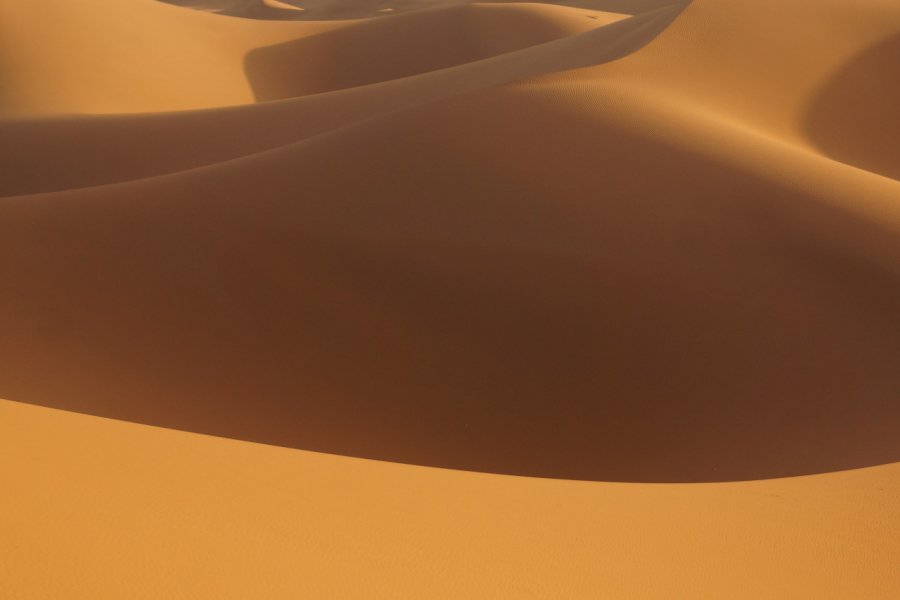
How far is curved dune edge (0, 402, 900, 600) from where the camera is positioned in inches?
83.9

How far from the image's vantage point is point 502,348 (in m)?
5.99

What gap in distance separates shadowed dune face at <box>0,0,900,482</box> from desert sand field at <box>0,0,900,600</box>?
0.02 metres

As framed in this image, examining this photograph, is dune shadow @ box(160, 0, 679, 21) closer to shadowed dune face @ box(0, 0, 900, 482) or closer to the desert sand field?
the desert sand field

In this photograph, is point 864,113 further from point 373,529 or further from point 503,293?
point 373,529

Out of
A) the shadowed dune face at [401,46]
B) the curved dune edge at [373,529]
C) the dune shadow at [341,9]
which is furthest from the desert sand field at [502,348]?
the dune shadow at [341,9]

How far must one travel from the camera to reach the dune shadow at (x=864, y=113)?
9.83 metres

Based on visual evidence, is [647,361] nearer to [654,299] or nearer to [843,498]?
A: [654,299]

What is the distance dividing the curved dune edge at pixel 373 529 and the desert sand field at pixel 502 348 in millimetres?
12

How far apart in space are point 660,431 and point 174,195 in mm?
4574

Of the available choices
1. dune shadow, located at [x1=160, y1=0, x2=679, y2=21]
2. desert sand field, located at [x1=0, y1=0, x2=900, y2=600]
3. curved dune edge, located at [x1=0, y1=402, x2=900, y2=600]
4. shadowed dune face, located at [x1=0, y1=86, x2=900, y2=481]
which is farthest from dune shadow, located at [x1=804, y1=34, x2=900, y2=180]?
dune shadow, located at [x1=160, y1=0, x2=679, y2=21]

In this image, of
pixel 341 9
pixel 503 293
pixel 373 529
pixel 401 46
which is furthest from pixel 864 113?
pixel 341 9

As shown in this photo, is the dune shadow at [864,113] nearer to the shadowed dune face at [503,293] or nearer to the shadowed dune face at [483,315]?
the shadowed dune face at [503,293]

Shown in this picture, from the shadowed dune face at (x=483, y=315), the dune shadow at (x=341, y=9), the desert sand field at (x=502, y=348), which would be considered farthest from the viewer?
the dune shadow at (x=341, y=9)

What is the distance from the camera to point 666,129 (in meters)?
7.89
